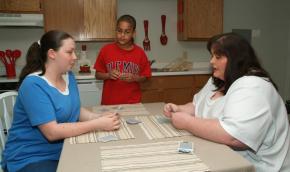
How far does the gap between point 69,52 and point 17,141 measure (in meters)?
0.54

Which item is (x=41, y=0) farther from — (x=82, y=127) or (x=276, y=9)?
(x=276, y=9)

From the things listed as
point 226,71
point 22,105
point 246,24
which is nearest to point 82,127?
point 22,105

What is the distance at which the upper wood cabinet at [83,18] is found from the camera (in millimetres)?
3428

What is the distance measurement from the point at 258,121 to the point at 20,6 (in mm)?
3048

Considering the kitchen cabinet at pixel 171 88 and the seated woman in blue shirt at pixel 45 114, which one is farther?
the kitchen cabinet at pixel 171 88

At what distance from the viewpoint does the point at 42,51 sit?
5.08 feet

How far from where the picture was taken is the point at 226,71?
1.40 metres

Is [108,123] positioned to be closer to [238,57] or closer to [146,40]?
[238,57]

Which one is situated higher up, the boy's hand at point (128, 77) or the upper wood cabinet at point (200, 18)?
the upper wood cabinet at point (200, 18)

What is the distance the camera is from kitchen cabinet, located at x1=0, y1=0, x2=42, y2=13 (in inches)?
128

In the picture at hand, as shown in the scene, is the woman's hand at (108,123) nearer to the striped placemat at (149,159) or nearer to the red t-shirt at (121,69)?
the striped placemat at (149,159)

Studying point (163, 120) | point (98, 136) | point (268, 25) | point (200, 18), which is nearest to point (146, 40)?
point (200, 18)

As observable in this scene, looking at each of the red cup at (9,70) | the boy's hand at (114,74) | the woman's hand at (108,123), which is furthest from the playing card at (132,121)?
the red cup at (9,70)

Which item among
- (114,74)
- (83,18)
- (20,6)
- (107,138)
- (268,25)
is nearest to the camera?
(107,138)
